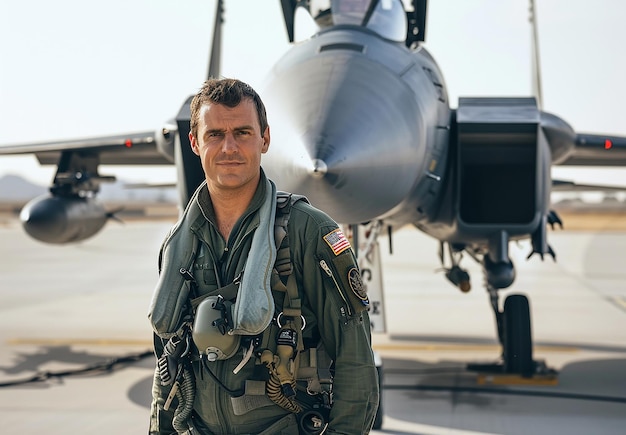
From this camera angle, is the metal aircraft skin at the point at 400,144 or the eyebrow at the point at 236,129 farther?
the metal aircraft skin at the point at 400,144

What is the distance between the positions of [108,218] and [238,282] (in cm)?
797

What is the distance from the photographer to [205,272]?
2422 millimetres

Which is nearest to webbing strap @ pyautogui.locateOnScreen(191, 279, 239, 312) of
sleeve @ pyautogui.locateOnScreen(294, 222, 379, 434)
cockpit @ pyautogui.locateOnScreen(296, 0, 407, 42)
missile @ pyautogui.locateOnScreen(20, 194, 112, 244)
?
sleeve @ pyautogui.locateOnScreen(294, 222, 379, 434)

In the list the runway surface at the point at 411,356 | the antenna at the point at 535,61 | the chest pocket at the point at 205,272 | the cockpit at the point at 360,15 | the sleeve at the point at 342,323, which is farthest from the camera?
the antenna at the point at 535,61

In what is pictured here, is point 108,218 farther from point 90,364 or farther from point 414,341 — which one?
point 414,341

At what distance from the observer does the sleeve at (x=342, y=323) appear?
2291 mm

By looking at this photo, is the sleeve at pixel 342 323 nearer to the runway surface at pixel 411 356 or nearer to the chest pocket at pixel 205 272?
the chest pocket at pixel 205 272

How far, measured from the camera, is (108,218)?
32.9 ft

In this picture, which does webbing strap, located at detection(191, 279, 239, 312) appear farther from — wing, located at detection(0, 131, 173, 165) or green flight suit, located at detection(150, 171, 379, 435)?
wing, located at detection(0, 131, 173, 165)

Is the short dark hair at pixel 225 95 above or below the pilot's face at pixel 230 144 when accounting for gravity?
above

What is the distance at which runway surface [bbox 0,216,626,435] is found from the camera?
6523mm

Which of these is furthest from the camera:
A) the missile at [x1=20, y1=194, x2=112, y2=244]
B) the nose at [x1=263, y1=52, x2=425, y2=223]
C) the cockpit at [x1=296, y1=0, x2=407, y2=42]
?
the missile at [x1=20, y1=194, x2=112, y2=244]

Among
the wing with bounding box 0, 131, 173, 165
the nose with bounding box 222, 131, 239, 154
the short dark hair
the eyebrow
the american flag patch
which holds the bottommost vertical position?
the american flag patch

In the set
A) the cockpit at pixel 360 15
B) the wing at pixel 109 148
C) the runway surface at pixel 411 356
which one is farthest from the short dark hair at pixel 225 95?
the wing at pixel 109 148
